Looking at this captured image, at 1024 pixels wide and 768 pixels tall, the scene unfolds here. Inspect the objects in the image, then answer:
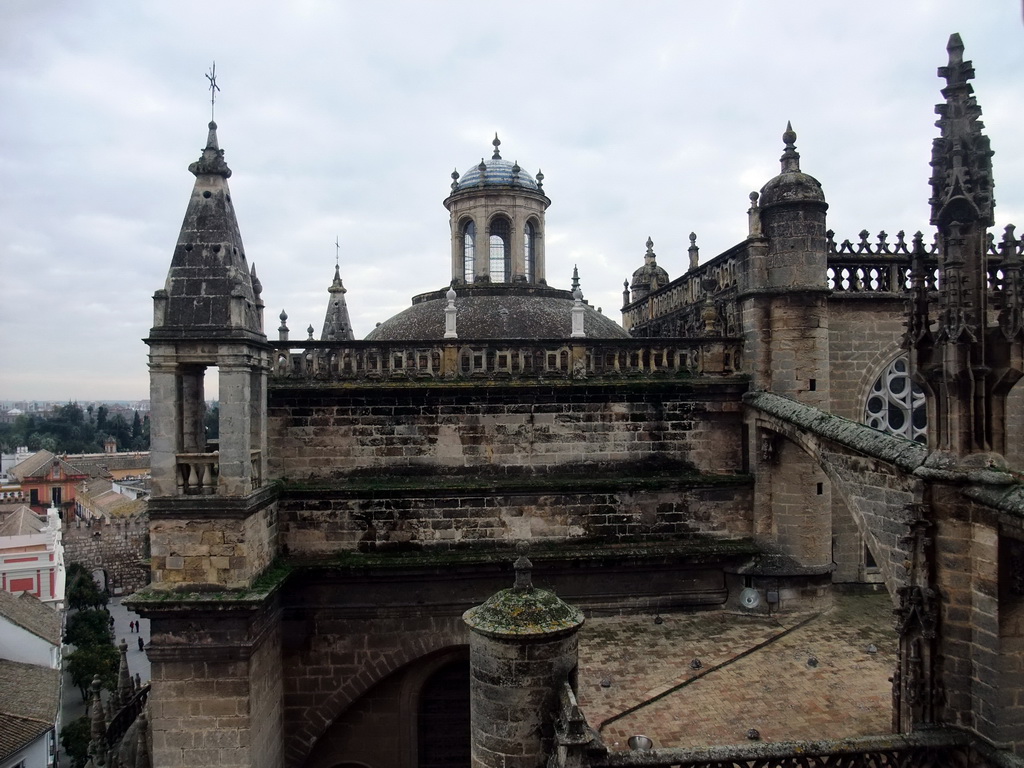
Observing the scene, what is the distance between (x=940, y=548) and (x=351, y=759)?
1050 cm

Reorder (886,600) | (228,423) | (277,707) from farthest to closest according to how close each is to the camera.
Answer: (886,600) → (277,707) → (228,423)

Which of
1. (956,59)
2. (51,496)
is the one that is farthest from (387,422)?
(51,496)

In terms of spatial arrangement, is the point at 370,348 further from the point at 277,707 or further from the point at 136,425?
the point at 136,425

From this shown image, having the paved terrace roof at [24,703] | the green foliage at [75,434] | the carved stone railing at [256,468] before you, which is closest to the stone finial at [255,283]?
the carved stone railing at [256,468]

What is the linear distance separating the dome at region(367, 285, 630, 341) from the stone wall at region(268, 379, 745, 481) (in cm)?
292

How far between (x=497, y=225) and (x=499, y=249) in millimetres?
664

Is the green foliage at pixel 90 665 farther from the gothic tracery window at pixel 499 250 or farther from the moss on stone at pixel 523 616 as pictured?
the moss on stone at pixel 523 616

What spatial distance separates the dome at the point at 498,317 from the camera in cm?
1692

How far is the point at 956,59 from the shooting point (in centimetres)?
772

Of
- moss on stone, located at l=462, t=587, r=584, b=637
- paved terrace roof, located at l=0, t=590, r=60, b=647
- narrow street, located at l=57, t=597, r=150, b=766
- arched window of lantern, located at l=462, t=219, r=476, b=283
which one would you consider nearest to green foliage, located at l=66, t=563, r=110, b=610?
narrow street, located at l=57, t=597, r=150, b=766

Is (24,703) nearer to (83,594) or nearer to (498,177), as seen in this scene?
(83,594)

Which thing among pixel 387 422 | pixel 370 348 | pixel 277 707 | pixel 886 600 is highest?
pixel 370 348

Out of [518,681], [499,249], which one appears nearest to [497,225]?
[499,249]

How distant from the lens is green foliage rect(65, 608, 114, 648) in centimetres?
3878
